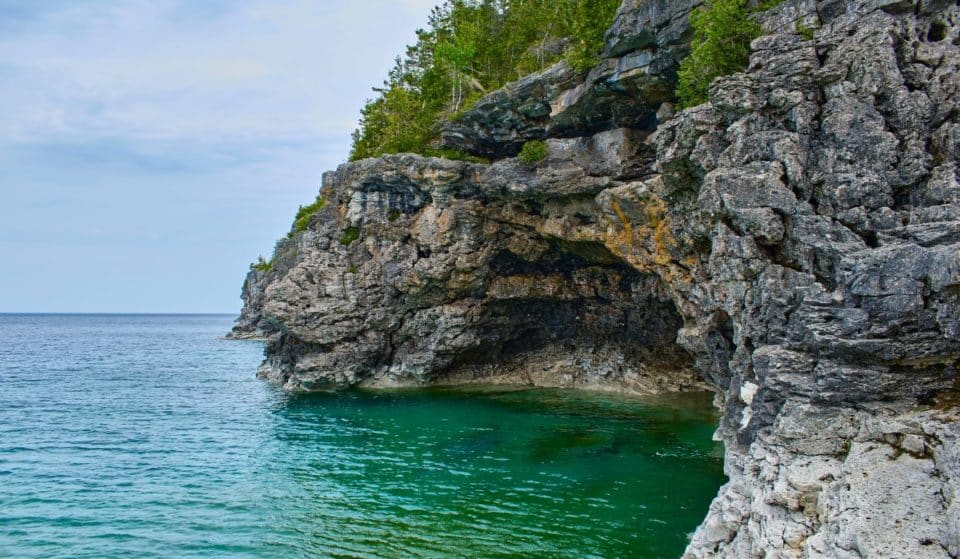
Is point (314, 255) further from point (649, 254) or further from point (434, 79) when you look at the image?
point (649, 254)

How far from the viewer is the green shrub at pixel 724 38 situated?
66.3ft

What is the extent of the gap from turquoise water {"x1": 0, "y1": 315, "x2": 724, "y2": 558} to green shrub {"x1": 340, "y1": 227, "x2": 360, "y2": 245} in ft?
37.4

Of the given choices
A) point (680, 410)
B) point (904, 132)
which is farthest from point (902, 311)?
point (680, 410)

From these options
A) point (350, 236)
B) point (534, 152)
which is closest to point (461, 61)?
point (534, 152)

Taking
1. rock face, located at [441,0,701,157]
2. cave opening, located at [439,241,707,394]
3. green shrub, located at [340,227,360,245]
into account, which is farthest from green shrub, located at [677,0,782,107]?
green shrub, located at [340,227,360,245]

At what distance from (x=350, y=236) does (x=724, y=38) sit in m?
29.3

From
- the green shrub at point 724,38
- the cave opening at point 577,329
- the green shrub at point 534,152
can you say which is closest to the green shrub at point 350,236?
the cave opening at point 577,329

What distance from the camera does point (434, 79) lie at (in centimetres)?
4475

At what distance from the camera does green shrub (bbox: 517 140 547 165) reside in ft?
105

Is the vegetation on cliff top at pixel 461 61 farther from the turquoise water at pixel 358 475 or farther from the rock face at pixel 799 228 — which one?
the turquoise water at pixel 358 475

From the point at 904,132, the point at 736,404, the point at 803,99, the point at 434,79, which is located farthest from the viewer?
the point at 434,79

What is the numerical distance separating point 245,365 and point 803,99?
2437 inches

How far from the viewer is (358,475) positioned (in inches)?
899

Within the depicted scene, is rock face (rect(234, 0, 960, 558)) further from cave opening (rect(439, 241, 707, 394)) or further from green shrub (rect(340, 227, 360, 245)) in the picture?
green shrub (rect(340, 227, 360, 245))
